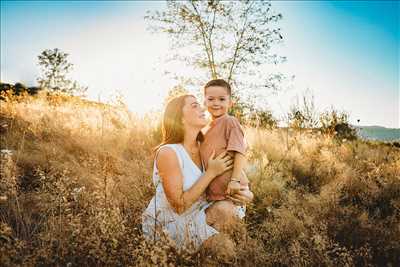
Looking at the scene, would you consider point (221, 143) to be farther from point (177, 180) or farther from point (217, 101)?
point (177, 180)

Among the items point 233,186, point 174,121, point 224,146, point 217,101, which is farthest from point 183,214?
point 217,101

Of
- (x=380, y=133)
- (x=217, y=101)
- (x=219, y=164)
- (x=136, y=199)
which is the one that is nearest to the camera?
(x=219, y=164)

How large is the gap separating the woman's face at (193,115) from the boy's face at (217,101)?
31 centimetres

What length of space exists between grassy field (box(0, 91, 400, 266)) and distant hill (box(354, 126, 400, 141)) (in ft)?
1.59

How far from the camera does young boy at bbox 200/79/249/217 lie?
3.14 metres

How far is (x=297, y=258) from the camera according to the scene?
2.70 m

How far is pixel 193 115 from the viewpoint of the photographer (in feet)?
10.8

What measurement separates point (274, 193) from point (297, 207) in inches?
26.6

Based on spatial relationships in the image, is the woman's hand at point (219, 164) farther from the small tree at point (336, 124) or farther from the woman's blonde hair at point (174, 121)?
the small tree at point (336, 124)

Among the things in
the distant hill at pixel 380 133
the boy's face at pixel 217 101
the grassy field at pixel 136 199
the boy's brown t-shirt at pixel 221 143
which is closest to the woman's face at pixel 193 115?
the boy's brown t-shirt at pixel 221 143

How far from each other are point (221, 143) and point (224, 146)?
4 cm

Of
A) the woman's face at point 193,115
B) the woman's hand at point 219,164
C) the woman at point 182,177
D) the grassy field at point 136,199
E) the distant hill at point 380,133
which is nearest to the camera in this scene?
the grassy field at point 136,199

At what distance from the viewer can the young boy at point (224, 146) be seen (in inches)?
124

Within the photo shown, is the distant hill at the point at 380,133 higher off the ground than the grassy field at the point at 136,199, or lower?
higher
